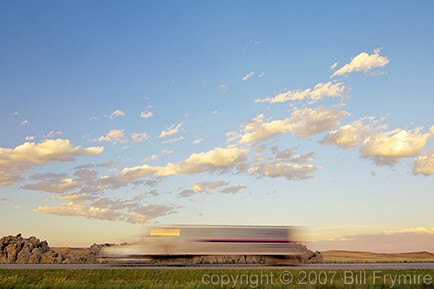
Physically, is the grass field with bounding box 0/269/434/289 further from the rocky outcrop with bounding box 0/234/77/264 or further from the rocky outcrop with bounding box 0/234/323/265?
the rocky outcrop with bounding box 0/234/77/264

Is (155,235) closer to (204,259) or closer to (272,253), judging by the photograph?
(204,259)

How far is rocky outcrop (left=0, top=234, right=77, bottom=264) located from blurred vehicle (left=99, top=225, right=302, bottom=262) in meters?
14.4

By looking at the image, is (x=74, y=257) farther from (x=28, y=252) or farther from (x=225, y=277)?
(x=225, y=277)

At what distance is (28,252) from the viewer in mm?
50500

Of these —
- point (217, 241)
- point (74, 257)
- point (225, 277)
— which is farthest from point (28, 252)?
point (225, 277)

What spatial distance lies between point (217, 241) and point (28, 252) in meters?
20.9

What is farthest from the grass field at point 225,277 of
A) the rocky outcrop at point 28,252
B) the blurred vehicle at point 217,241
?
the rocky outcrop at point 28,252

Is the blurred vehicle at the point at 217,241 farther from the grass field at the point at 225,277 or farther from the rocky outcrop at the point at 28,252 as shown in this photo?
the rocky outcrop at the point at 28,252

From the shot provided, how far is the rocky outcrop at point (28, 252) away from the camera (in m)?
49.2

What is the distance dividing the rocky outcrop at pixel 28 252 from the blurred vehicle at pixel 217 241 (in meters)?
14.4

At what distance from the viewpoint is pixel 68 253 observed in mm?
53750

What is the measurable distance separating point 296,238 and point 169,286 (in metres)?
20.4

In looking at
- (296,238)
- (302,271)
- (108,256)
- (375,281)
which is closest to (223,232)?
(296,238)

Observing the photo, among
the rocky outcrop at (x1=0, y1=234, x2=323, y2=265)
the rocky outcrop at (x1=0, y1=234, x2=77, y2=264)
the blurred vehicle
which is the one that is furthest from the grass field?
the rocky outcrop at (x1=0, y1=234, x2=77, y2=264)
